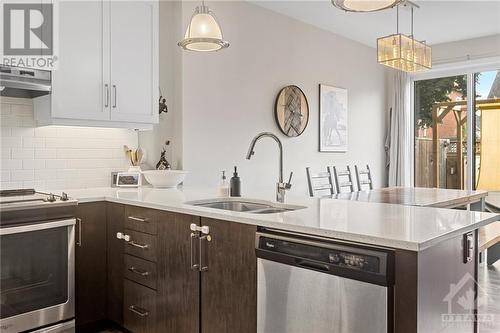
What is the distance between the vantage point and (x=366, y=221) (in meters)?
1.69

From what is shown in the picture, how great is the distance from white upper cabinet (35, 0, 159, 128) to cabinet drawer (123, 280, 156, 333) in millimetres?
1217

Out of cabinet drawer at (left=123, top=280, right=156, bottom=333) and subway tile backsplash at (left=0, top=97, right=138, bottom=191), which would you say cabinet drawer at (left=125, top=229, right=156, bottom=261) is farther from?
subway tile backsplash at (left=0, top=97, right=138, bottom=191)

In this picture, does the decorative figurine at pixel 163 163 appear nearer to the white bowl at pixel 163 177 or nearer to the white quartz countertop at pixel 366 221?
the white bowl at pixel 163 177

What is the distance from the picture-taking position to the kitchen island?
136 cm

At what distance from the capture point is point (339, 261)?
1496 mm

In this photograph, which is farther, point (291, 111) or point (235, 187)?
point (291, 111)

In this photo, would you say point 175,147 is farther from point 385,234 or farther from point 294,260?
point 385,234

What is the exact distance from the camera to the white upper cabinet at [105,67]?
9.16ft

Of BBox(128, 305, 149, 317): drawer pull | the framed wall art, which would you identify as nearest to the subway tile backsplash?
BBox(128, 305, 149, 317): drawer pull

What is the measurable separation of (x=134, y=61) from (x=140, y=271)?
1600mm

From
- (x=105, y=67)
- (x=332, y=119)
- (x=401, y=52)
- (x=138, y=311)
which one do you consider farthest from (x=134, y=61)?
(x=332, y=119)

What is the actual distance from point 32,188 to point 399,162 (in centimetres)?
498

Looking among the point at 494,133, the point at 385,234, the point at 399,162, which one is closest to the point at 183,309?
the point at 385,234

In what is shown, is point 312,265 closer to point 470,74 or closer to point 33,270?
point 33,270
